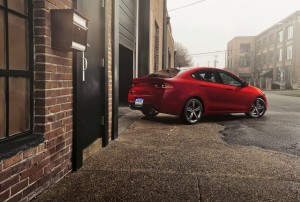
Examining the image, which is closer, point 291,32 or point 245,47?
point 291,32

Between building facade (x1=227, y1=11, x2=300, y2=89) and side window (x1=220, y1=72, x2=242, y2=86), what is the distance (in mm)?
38495

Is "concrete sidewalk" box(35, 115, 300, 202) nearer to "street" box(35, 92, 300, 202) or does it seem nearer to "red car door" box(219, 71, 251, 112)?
"street" box(35, 92, 300, 202)

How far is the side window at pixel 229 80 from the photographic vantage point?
28.4ft

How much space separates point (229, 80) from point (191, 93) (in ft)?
5.39

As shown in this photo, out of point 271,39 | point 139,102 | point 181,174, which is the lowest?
point 181,174

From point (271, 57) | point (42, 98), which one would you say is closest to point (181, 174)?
point (42, 98)

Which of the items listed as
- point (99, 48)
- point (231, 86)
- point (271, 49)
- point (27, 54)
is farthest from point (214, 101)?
point (271, 49)

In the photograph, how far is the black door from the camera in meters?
3.87

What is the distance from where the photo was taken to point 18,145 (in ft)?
9.07

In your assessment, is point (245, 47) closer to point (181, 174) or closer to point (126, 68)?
point (126, 68)

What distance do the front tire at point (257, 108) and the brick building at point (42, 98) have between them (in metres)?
5.97

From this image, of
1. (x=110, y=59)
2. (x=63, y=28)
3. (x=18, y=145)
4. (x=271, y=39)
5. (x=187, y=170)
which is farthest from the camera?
(x=271, y=39)

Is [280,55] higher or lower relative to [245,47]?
lower

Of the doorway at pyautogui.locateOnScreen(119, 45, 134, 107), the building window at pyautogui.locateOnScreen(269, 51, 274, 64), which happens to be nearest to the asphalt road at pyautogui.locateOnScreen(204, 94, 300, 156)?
the doorway at pyautogui.locateOnScreen(119, 45, 134, 107)
